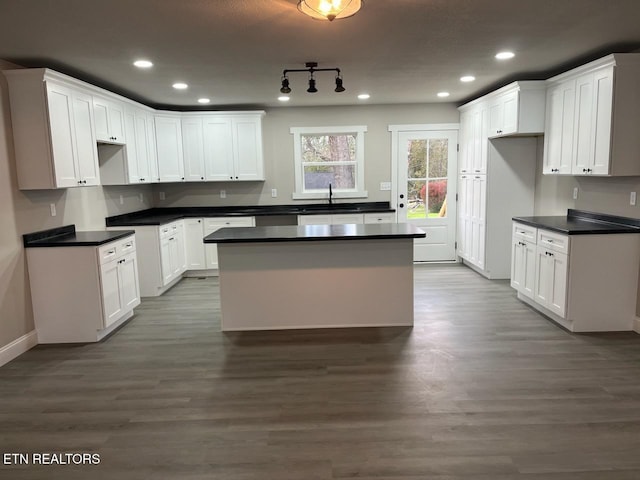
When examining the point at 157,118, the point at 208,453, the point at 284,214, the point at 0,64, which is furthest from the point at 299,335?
the point at 157,118

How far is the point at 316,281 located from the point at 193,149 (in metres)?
3.45

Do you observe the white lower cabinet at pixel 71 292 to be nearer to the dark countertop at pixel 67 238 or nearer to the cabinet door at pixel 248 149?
the dark countertop at pixel 67 238

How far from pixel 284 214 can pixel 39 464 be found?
4.41 meters

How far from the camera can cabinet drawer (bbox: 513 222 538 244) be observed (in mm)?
4328

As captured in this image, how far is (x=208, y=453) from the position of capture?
2.26 meters

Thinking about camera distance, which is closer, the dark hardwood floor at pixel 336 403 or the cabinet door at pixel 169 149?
the dark hardwood floor at pixel 336 403

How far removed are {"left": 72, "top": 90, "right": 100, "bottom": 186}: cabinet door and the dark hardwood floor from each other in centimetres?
154

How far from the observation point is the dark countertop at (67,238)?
3740 millimetres

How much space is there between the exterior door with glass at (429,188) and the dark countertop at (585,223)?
7.15 ft

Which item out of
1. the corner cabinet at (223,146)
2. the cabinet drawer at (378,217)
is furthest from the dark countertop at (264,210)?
the corner cabinet at (223,146)

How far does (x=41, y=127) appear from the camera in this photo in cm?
361

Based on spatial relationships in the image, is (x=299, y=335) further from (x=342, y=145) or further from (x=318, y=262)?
(x=342, y=145)

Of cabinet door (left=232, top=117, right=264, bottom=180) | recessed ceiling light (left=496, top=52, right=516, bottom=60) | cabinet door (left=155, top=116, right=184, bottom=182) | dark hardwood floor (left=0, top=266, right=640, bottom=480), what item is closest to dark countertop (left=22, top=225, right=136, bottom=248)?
dark hardwood floor (left=0, top=266, right=640, bottom=480)

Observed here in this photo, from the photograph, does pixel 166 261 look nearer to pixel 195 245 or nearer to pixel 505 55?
pixel 195 245
